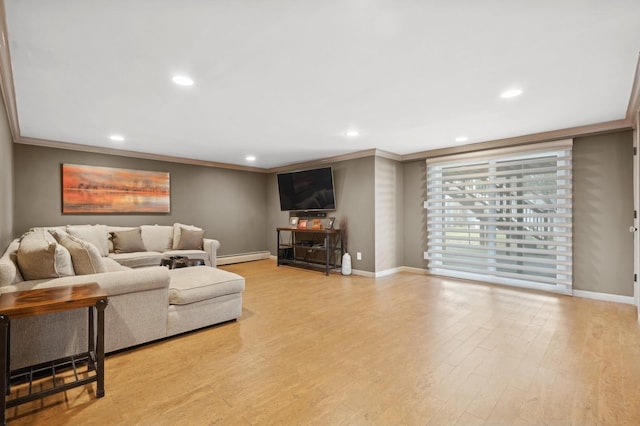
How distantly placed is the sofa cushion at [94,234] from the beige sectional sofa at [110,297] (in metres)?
1.77

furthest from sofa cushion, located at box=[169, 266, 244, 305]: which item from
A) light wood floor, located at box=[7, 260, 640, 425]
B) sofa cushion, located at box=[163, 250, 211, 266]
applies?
sofa cushion, located at box=[163, 250, 211, 266]

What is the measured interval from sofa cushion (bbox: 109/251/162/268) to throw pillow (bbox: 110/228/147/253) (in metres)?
0.10

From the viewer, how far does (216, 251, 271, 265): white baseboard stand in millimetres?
6609

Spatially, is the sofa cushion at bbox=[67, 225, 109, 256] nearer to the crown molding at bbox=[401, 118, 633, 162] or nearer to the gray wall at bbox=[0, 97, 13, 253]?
the gray wall at bbox=[0, 97, 13, 253]

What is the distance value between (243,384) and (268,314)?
1357 millimetres

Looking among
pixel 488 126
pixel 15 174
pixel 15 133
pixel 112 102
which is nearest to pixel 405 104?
pixel 488 126

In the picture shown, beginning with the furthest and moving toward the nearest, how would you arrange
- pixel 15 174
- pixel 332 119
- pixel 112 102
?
pixel 15 174 < pixel 332 119 < pixel 112 102

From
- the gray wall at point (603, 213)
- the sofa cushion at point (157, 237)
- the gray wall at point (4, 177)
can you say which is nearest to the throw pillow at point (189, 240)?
the sofa cushion at point (157, 237)

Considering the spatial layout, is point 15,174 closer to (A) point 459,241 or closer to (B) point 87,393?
(B) point 87,393

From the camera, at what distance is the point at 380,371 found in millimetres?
2137

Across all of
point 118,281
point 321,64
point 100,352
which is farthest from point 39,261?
point 321,64

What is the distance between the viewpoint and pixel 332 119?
→ 11.8 feet

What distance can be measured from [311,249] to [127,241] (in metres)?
3.14

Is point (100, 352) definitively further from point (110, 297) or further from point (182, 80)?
point (182, 80)
